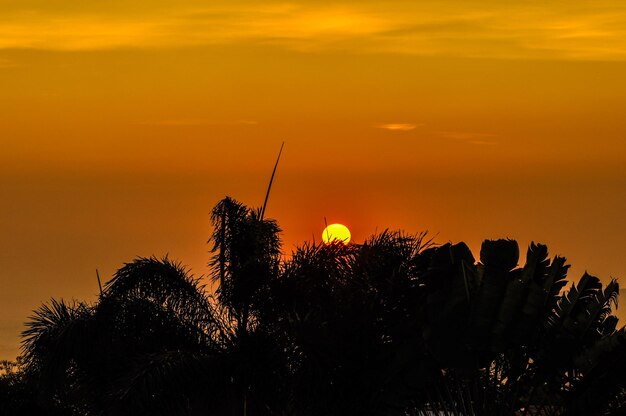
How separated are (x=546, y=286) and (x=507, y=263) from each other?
1412 millimetres

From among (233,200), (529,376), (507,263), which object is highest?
(233,200)

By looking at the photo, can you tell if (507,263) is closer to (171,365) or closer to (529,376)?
(529,376)

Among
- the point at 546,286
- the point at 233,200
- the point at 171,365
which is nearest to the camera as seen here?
the point at 171,365

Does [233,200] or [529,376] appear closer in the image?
[529,376]

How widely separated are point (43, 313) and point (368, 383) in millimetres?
6693

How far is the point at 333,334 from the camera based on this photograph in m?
25.0

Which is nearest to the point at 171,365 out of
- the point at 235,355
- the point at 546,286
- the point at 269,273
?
the point at 235,355

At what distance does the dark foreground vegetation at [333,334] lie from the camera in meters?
24.7

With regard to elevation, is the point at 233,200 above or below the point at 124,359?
above

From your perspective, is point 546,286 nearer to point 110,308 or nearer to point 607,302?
point 607,302

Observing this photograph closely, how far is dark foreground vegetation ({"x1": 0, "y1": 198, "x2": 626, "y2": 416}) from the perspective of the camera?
24.7 metres

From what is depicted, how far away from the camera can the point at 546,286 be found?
25.9 metres

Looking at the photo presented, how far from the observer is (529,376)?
85.7 feet

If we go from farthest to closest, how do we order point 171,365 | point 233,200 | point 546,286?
point 233,200
point 546,286
point 171,365
